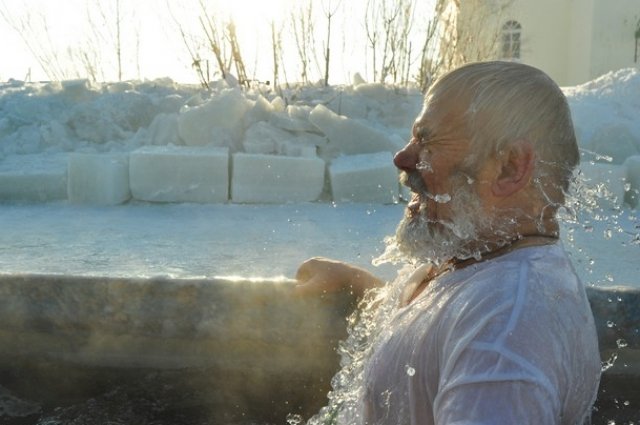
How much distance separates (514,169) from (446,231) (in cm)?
16

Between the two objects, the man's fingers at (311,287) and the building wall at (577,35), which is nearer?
the man's fingers at (311,287)

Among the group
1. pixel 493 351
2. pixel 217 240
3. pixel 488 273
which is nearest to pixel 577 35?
pixel 217 240

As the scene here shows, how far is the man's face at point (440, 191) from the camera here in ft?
4.20

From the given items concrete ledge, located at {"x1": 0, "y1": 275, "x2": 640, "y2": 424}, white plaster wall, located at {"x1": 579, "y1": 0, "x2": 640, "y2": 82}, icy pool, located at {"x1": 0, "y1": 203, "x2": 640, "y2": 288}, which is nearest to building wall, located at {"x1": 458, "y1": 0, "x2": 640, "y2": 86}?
white plaster wall, located at {"x1": 579, "y1": 0, "x2": 640, "y2": 82}

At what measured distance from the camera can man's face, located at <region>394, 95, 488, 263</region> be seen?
128cm

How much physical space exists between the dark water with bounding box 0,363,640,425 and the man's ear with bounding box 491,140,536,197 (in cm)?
136

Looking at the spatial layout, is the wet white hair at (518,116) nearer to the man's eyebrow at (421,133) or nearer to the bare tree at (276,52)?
the man's eyebrow at (421,133)

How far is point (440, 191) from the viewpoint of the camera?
4.35 feet

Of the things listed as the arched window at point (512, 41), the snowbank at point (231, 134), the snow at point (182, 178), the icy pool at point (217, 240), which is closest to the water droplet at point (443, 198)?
the icy pool at point (217, 240)

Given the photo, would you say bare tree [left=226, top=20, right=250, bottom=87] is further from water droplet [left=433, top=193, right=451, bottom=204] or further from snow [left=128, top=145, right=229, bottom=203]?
water droplet [left=433, top=193, right=451, bottom=204]

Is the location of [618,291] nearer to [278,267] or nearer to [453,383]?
[453,383]

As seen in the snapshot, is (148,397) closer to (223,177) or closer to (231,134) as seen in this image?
(223,177)

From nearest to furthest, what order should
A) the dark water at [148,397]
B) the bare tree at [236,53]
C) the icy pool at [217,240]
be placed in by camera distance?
the dark water at [148,397] → the icy pool at [217,240] → the bare tree at [236,53]

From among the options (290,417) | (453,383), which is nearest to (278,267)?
(290,417)
